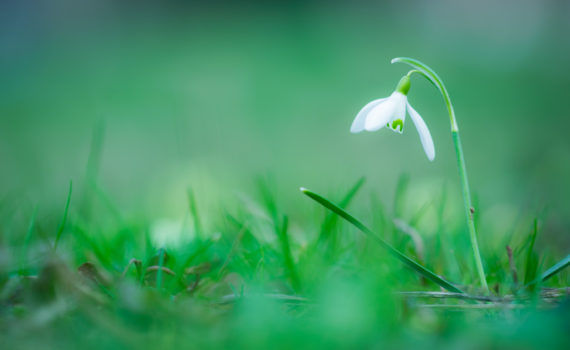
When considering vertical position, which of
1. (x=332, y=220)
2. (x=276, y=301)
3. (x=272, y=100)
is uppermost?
(x=272, y=100)

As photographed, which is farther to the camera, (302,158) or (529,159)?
(302,158)

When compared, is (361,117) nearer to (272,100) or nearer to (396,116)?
(396,116)

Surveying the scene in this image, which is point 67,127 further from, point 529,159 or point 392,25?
point 392,25

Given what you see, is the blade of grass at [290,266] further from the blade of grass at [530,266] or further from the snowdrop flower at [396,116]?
the blade of grass at [530,266]

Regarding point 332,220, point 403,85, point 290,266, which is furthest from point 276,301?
point 403,85

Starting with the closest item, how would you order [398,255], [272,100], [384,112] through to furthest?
[398,255] → [384,112] → [272,100]

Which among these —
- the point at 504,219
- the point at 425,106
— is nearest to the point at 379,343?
the point at 504,219

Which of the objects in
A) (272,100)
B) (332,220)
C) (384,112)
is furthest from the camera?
(272,100)

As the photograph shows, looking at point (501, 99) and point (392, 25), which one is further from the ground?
point (392, 25)
